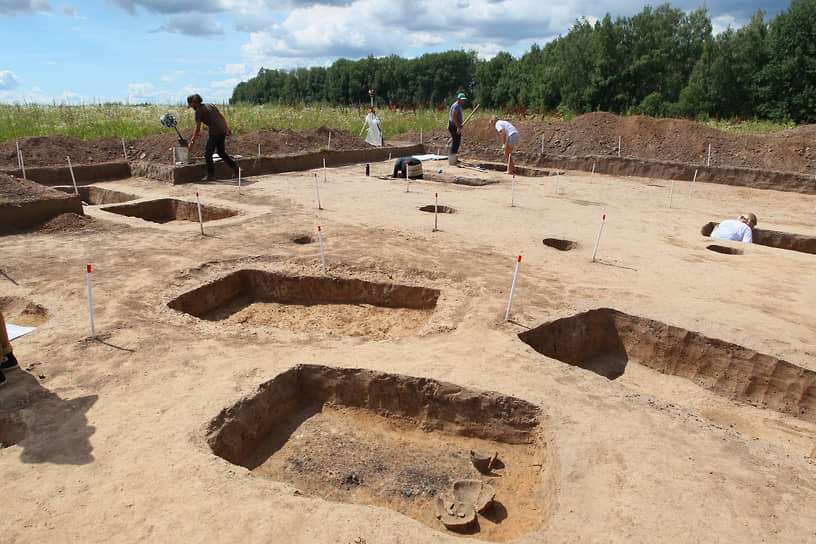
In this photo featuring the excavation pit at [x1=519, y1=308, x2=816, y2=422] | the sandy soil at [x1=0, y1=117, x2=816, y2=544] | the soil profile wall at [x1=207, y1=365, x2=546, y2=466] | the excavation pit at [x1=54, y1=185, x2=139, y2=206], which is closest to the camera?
the sandy soil at [x1=0, y1=117, x2=816, y2=544]

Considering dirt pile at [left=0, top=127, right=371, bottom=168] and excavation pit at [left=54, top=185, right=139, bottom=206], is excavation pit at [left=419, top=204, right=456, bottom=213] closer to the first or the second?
excavation pit at [left=54, top=185, right=139, bottom=206]

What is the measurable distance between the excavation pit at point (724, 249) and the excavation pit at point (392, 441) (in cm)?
591

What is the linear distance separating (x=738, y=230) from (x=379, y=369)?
709 centimetres

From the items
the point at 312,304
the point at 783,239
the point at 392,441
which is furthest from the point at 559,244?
the point at 392,441

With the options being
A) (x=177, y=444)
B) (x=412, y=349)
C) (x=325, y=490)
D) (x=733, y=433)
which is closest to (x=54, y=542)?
(x=177, y=444)

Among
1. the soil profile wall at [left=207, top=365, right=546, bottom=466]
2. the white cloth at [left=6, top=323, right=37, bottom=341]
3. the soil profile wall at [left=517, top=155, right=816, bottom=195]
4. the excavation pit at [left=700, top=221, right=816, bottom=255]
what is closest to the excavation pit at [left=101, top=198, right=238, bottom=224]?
the white cloth at [left=6, top=323, right=37, bottom=341]

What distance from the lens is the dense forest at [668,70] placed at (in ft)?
99.1

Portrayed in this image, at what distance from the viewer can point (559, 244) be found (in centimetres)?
796

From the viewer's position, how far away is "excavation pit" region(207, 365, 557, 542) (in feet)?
10.5

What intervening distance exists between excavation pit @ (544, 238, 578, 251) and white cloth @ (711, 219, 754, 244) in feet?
8.73

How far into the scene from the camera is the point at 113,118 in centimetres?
1758

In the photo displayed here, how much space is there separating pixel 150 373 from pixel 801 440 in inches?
210

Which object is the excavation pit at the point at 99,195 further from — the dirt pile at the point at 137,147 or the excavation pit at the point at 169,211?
the dirt pile at the point at 137,147

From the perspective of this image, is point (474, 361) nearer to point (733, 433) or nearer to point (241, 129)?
point (733, 433)
